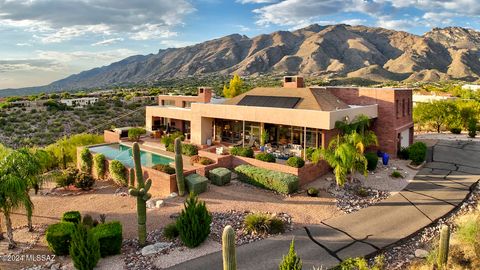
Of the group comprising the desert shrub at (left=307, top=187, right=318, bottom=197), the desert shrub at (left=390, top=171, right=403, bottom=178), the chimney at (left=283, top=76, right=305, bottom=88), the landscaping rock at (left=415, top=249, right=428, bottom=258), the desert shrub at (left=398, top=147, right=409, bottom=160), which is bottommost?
the landscaping rock at (left=415, top=249, right=428, bottom=258)

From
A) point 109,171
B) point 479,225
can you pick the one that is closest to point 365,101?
point 479,225

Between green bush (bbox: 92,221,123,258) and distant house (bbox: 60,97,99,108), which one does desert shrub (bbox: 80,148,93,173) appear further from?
distant house (bbox: 60,97,99,108)

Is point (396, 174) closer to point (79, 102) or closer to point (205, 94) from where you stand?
point (205, 94)

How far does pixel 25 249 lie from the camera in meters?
15.9

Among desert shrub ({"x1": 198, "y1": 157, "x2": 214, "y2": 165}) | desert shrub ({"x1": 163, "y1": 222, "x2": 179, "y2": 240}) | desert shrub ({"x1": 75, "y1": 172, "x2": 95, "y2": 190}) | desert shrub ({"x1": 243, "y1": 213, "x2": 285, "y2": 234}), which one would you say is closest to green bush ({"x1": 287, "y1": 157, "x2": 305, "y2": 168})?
desert shrub ({"x1": 198, "y1": 157, "x2": 214, "y2": 165})

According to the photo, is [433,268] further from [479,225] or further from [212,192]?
[212,192]

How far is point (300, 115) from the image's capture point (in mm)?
27719

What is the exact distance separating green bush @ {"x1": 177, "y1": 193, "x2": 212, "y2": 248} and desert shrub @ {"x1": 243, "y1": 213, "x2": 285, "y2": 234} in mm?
2376

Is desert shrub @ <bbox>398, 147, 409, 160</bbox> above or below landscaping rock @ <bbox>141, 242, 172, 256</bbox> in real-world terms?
above

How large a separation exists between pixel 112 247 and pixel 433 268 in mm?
13413

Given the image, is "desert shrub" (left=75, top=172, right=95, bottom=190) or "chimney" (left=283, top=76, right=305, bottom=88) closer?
"desert shrub" (left=75, top=172, right=95, bottom=190)

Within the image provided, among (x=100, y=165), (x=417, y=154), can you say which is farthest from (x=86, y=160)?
(x=417, y=154)

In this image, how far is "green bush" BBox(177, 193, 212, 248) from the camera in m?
15.4

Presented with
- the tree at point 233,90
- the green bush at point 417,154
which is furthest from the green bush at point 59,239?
the tree at point 233,90
